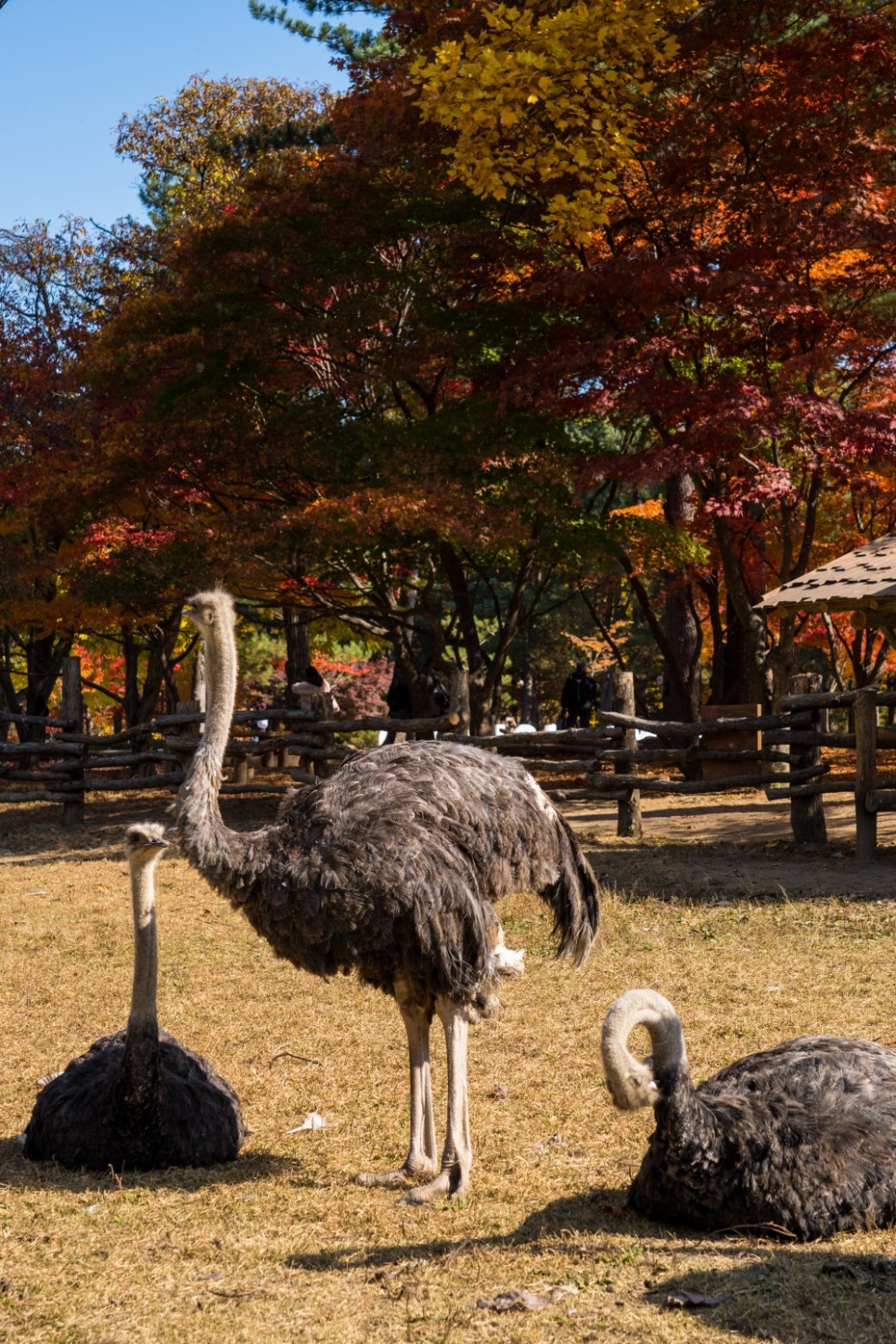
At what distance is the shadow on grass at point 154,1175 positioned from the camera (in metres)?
4.89

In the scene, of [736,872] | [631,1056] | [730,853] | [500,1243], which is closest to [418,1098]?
[500,1243]

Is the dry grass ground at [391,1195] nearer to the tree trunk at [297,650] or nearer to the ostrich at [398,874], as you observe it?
the ostrich at [398,874]

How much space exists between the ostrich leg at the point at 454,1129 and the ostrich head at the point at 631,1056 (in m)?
0.87

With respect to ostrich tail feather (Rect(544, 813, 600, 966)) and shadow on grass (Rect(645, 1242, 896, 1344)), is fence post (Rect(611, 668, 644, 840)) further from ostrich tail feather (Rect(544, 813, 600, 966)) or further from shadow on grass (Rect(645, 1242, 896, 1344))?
shadow on grass (Rect(645, 1242, 896, 1344))

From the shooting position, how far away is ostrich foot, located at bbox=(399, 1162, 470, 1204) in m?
4.70

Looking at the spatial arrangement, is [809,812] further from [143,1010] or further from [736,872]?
[143,1010]

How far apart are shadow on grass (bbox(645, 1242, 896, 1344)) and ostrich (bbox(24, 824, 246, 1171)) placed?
1.96 metres

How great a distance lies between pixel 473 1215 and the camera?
4.55 m

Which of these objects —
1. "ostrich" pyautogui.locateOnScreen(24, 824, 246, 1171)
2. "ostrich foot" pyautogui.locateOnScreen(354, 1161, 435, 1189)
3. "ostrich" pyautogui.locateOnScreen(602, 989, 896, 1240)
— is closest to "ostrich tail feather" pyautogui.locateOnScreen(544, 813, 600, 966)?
"ostrich foot" pyautogui.locateOnScreen(354, 1161, 435, 1189)

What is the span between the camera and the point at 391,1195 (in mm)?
4797

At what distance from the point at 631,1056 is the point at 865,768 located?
7742 millimetres

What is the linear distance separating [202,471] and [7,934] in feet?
20.6

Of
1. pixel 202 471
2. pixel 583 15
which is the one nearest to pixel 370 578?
pixel 202 471

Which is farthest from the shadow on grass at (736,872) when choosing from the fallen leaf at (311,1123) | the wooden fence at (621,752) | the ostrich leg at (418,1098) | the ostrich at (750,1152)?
the ostrich at (750,1152)
